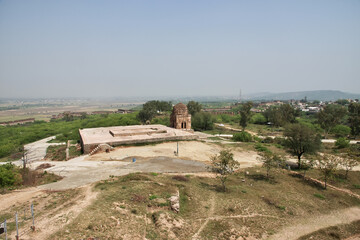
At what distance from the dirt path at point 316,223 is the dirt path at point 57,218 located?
9.09m

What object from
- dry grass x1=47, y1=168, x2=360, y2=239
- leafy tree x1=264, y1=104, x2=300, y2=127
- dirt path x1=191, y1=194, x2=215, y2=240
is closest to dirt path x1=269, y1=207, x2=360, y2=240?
dry grass x1=47, y1=168, x2=360, y2=239

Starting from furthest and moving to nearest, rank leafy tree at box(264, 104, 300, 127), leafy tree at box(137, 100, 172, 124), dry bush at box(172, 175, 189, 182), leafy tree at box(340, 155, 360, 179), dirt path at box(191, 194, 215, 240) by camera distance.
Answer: leafy tree at box(264, 104, 300, 127)
leafy tree at box(137, 100, 172, 124)
leafy tree at box(340, 155, 360, 179)
dry bush at box(172, 175, 189, 182)
dirt path at box(191, 194, 215, 240)

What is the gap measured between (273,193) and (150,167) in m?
9.66

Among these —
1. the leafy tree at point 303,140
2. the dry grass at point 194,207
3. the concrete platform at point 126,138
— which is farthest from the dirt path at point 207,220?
the concrete platform at point 126,138

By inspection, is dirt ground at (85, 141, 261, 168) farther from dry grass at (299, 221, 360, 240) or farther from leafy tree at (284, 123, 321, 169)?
dry grass at (299, 221, 360, 240)

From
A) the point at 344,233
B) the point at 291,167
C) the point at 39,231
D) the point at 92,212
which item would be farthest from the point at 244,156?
the point at 39,231

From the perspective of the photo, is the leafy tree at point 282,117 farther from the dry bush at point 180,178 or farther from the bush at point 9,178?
the bush at point 9,178

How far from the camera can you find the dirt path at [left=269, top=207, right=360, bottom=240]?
33.8 ft

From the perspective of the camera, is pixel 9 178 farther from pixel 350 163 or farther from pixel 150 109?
pixel 150 109

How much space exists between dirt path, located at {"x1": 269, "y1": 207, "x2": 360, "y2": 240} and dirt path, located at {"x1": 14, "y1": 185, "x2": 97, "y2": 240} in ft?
29.8

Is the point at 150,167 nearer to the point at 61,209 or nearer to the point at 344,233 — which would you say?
the point at 61,209

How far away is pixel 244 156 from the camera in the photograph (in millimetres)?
25234

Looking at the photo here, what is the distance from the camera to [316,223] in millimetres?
11508

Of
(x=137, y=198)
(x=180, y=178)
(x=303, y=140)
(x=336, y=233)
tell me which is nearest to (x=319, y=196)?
(x=336, y=233)
